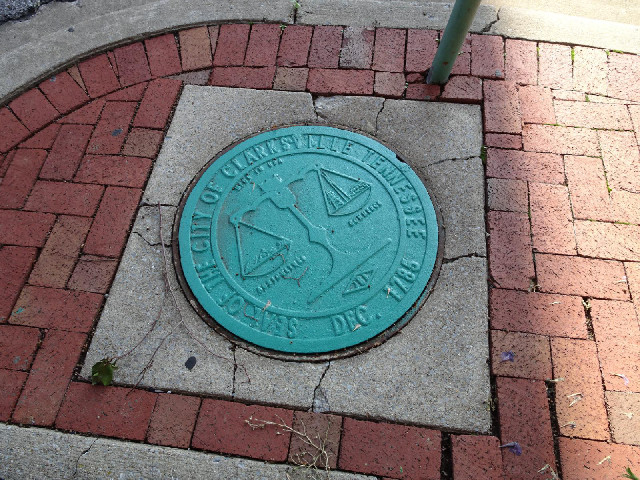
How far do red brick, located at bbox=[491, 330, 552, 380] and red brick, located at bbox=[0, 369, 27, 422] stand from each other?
1868 millimetres

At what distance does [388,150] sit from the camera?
2367 mm

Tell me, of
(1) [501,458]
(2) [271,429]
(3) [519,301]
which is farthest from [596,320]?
(2) [271,429]

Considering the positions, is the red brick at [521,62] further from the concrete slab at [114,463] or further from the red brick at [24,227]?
the red brick at [24,227]

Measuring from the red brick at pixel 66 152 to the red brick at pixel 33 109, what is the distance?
132 millimetres

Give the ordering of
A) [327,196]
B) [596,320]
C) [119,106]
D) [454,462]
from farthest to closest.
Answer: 1. [119,106]
2. [327,196]
3. [596,320]
4. [454,462]

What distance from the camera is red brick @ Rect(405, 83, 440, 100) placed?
2.56 metres

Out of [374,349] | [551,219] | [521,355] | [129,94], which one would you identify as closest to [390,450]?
[374,349]

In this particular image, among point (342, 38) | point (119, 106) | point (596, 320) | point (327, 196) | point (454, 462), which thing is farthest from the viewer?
point (342, 38)

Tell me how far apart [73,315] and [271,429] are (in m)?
0.98

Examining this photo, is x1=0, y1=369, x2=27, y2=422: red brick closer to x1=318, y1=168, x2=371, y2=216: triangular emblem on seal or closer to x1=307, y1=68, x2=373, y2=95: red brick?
x1=318, y1=168, x2=371, y2=216: triangular emblem on seal

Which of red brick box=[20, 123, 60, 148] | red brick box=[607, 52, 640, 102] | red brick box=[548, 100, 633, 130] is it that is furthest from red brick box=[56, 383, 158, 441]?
red brick box=[607, 52, 640, 102]

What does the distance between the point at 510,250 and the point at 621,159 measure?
0.81 m

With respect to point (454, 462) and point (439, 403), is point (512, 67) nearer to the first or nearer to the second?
point (439, 403)

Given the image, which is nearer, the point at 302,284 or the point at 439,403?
the point at 439,403
